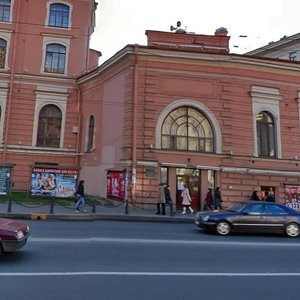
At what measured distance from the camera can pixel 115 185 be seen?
81.0ft

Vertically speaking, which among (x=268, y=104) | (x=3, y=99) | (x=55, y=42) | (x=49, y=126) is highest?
(x=55, y=42)

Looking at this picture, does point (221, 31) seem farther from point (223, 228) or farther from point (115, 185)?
point (223, 228)

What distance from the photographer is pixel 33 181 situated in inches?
915

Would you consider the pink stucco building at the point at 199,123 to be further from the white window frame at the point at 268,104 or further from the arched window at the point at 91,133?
the arched window at the point at 91,133

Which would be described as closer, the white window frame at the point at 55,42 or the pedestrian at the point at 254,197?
the pedestrian at the point at 254,197

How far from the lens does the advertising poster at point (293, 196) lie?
26203mm

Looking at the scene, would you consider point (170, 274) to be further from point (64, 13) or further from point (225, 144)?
point (64, 13)

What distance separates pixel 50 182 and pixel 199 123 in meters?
10.2

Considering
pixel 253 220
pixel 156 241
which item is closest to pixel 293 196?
pixel 253 220

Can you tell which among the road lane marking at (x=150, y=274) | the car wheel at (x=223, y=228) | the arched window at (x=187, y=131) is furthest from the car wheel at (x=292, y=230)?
the arched window at (x=187, y=131)

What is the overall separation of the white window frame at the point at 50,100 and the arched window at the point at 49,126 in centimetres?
29

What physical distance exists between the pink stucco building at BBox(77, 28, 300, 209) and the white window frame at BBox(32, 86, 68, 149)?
17.4 ft

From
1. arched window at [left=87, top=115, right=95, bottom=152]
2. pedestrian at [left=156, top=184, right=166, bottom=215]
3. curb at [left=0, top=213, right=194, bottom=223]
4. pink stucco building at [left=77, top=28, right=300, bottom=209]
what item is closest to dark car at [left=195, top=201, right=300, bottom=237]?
curb at [left=0, top=213, right=194, bottom=223]

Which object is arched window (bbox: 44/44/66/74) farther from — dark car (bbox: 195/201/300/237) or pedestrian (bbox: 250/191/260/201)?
dark car (bbox: 195/201/300/237)
